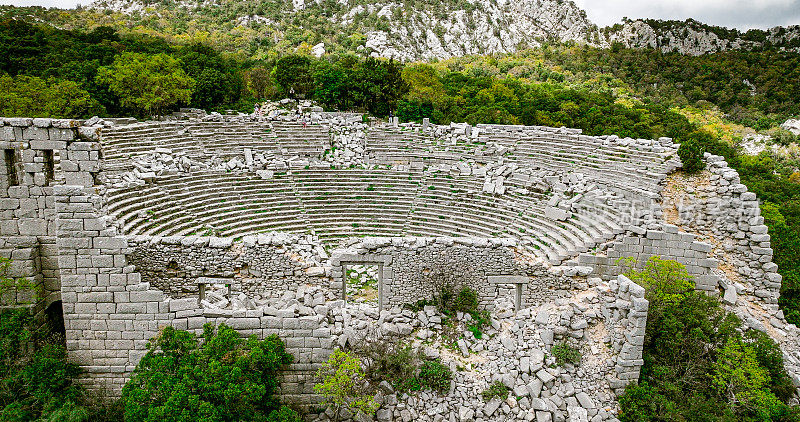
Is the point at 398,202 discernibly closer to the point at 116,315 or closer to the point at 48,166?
the point at 116,315

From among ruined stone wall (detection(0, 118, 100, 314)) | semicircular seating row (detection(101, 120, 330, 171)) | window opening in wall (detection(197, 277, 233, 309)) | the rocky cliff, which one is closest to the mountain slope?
the rocky cliff

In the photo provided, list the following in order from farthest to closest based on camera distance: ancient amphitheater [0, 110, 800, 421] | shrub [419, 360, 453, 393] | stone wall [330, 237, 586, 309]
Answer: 1. stone wall [330, 237, 586, 309]
2. shrub [419, 360, 453, 393]
3. ancient amphitheater [0, 110, 800, 421]

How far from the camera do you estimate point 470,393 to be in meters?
9.05

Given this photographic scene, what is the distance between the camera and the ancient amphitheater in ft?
26.8

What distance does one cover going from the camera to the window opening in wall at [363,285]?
13.3m

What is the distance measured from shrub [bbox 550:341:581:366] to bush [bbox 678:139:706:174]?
9519 mm

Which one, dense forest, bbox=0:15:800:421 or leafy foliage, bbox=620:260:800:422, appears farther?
dense forest, bbox=0:15:800:421

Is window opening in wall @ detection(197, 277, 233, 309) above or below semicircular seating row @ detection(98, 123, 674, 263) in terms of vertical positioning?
below

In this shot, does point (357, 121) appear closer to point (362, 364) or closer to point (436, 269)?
point (436, 269)

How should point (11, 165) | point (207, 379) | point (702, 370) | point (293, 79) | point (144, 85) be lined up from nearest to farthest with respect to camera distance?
point (207, 379) < point (11, 165) < point (702, 370) < point (144, 85) < point (293, 79)

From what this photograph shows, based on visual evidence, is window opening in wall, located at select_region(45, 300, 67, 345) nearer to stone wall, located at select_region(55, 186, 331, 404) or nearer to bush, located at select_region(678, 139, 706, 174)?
stone wall, located at select_region(55, 186, 331, 404)

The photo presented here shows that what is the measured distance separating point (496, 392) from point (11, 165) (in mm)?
10656

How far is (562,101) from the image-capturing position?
102ft

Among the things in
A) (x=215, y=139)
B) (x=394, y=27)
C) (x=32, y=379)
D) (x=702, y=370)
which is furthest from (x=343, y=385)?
(x=394, y=27)
